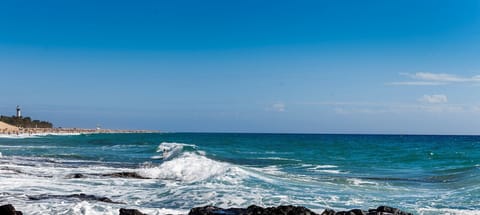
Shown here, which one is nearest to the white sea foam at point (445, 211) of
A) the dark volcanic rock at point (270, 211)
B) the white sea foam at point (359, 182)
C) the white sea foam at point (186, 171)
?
the dark volcanic rock at point (270, 211)

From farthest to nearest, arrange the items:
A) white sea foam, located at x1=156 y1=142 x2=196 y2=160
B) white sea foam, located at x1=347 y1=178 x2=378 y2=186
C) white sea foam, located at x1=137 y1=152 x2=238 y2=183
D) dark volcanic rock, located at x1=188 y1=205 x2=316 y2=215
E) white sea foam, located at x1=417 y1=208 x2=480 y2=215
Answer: white sea foam, located at x1=156 y1=142 x2=196 y2=160 < white sea foam, located at x1=137 y1=152 x2=238 y2=183 < white sea foam, located at x1=347 y1=178 x2=378 y2=186 < white sea foam, located at x1=417 y1=208 x2=480 y2=215 < dark volcanic rock, located at x1=188 y1=205 x2=316 y2=215

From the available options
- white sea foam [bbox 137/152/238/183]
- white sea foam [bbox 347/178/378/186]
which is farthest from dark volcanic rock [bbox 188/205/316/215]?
white sea foam [bbox 347/178/378/186]

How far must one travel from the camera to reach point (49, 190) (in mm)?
17062

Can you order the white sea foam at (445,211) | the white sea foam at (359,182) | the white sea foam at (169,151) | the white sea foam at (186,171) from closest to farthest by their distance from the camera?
the white sea foam at (445,211) → the white sea foam at (359,182) → the white sea foam at (186,171) → the white sea foam at (169,151)

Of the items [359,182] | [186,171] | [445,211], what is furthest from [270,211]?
[186,171]

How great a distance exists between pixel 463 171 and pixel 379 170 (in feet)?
13.6

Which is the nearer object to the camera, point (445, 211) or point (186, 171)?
point (445, 211)

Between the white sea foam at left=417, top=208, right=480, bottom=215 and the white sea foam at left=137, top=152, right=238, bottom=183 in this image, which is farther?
the white sea foam at left=137, top=152, right=238, bottom=183

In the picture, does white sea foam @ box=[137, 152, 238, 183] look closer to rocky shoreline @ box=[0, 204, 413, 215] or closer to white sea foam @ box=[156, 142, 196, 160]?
white sea foam @ box=[156, 142, 196, 160]

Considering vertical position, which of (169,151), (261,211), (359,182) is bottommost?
(359,182)

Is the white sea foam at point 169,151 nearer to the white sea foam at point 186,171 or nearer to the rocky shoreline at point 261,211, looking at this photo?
the white sea foam at point 186,171

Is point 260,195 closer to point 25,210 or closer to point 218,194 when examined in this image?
point 218,194

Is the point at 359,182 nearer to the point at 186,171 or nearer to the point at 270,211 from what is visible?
the point at 186,171

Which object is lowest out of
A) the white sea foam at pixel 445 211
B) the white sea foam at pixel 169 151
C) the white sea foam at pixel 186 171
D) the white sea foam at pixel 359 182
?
the white sea foam at pixel 445 211
